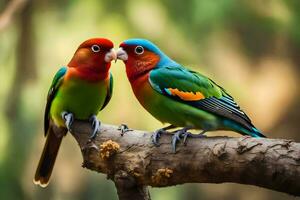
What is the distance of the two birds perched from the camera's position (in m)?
1.29

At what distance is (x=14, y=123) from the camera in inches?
91.5

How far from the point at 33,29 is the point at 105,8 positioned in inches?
12.9

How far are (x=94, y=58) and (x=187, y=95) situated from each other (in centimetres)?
23

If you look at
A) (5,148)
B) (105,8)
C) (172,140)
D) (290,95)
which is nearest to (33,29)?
(105,8)

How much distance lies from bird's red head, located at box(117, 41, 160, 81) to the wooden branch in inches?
5.2

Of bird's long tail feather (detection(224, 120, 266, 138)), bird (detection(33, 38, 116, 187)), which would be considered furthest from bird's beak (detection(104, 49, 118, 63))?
bird's long tail feather (detection(224, 120, 266, 138))

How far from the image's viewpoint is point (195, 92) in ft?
4.30

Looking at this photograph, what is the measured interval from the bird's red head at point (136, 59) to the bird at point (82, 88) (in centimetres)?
4

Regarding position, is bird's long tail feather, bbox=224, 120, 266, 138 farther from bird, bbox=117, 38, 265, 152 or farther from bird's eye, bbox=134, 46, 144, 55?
bird's eye, bbox=134, 46, 144, 55

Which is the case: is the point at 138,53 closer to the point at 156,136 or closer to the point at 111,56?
the point at 111,56

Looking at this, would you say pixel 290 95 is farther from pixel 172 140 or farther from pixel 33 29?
pixel 172 140

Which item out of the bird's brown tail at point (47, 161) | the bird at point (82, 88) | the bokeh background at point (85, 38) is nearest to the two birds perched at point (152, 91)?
the bird at point (82, 88)

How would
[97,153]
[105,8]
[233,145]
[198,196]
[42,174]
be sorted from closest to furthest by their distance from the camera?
1. [233,145]
2. [97,153]
3. [42,174]
4. [105,8]
5. [198,196]

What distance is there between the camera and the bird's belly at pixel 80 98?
56.1 inches
